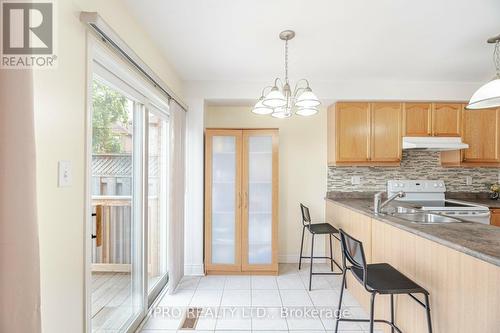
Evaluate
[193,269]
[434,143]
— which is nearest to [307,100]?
[434,143]

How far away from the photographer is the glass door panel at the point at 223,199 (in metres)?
3.27

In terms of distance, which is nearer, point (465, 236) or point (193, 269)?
point (465, 236)

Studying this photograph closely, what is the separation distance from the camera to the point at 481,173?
3664mm

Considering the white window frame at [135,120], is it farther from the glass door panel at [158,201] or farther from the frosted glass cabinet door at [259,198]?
the frosted glass cabinet door at [259,198]

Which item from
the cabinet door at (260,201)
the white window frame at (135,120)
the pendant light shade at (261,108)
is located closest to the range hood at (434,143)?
the cabinet door at (260,201)

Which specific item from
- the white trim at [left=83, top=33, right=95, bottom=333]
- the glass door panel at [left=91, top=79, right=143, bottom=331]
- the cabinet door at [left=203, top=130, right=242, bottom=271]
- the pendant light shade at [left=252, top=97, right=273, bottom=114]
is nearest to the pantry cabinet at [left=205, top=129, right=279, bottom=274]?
the cabinet door at [left=203, top=130, right=242, bottom=271]

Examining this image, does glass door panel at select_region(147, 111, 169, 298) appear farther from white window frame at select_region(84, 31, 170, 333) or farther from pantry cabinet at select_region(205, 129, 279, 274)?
pantry cabinet at select_region(205, 129, 279, 274)

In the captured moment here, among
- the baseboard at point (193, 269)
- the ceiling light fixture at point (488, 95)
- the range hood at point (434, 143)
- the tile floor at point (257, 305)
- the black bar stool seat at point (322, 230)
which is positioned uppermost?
the ceiling light fixture at point (488, 95)

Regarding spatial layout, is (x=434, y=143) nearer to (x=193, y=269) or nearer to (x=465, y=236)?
(x=465, y=236)

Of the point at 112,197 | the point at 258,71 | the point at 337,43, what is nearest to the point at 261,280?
the point at 112,197

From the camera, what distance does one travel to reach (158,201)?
2908 mm

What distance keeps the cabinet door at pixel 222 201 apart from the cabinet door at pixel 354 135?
1.35 meters

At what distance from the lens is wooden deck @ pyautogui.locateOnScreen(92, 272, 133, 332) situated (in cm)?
188

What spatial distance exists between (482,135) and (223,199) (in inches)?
137
